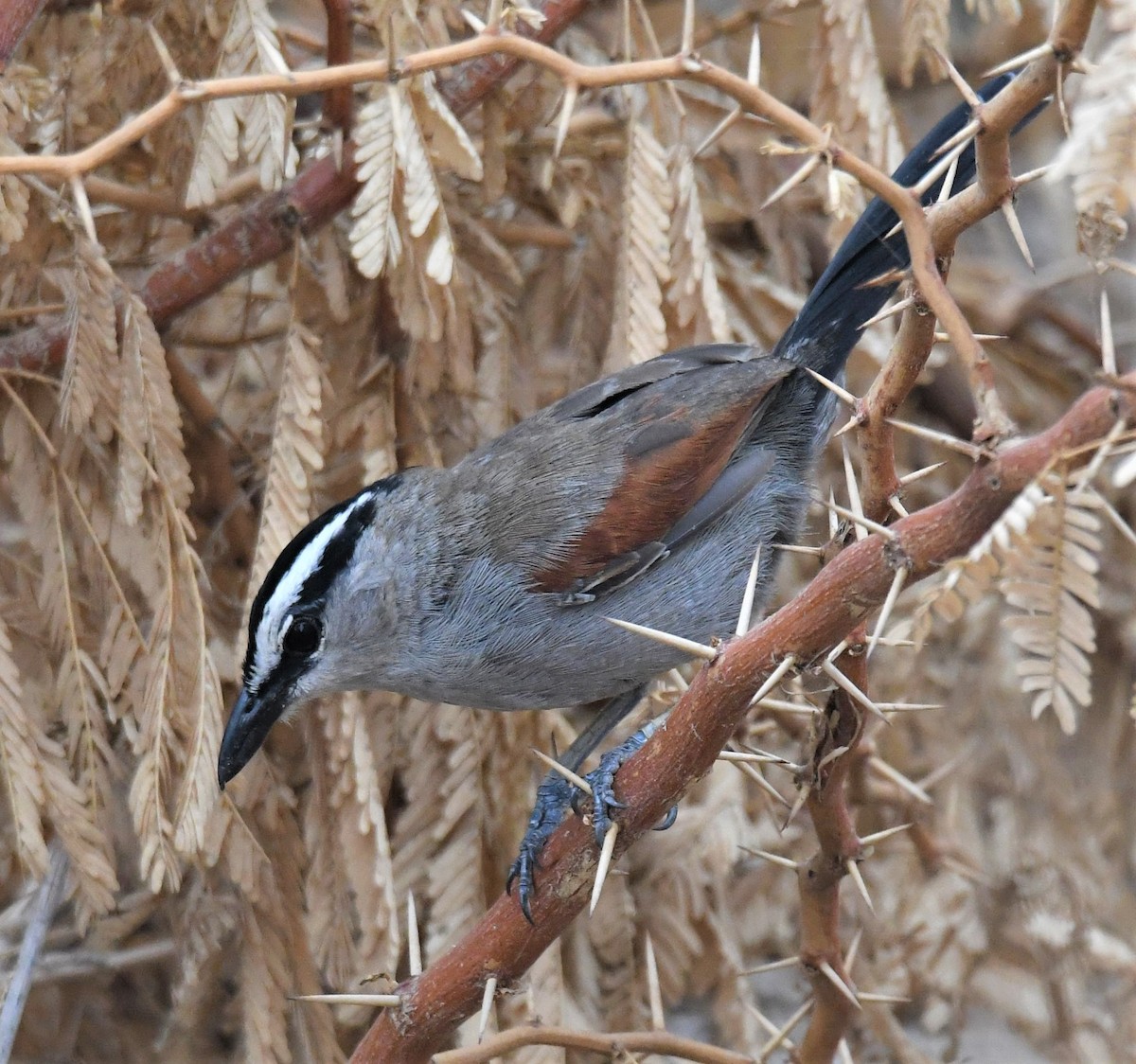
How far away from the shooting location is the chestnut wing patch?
2.86 meters

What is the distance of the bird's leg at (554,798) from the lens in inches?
101

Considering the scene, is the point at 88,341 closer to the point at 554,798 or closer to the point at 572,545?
the point at 572,545

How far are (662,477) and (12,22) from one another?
4.92ft

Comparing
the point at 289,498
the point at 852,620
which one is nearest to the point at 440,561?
the point at 289,498

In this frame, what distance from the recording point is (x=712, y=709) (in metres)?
1.86

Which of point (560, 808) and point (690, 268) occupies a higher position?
point (690, 268)

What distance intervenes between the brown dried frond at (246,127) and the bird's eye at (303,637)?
867 mm

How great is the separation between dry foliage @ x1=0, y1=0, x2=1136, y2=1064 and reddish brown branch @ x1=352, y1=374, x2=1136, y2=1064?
492mm

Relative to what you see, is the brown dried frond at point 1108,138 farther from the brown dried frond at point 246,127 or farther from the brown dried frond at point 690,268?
the brown dried frond at point 690,268

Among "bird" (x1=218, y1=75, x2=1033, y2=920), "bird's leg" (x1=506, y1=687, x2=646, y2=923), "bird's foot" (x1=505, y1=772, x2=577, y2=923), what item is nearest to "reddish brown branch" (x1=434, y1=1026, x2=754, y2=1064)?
"bird's leg" (x1=506, y1=687, x2=646, y2=923)

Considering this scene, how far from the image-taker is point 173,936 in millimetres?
3223

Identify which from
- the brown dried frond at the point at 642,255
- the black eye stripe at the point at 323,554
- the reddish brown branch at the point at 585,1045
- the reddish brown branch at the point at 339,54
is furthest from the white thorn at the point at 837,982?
the reddish brown branch at the point at 339,54

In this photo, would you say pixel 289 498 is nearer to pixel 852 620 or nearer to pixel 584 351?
pixel 584 351

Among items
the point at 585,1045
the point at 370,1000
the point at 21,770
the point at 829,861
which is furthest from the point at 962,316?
the point at 21,770
